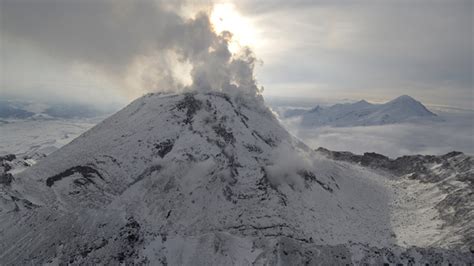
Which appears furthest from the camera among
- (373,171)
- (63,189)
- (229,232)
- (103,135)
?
(373,171)

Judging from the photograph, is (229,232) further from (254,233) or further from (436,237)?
(436,237)

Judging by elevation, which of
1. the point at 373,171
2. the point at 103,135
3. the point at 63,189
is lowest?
the point at 373,171

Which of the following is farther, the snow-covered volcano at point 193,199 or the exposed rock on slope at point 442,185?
the exposed rock on slope at point 442,185

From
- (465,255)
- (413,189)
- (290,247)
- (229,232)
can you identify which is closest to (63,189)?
(229,232)

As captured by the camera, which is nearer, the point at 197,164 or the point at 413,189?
the point at 197,164

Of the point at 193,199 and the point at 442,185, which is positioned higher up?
the point at 193,199

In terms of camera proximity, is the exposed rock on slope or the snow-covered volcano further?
the exposed rock on slope

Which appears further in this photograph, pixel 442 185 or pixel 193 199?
pixel 442 185

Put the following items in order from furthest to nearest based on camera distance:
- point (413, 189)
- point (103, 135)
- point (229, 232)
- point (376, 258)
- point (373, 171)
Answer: point (373, 171)
point (413, 189)
point (103, 135)
point (229, 232)
point (376, 258)
